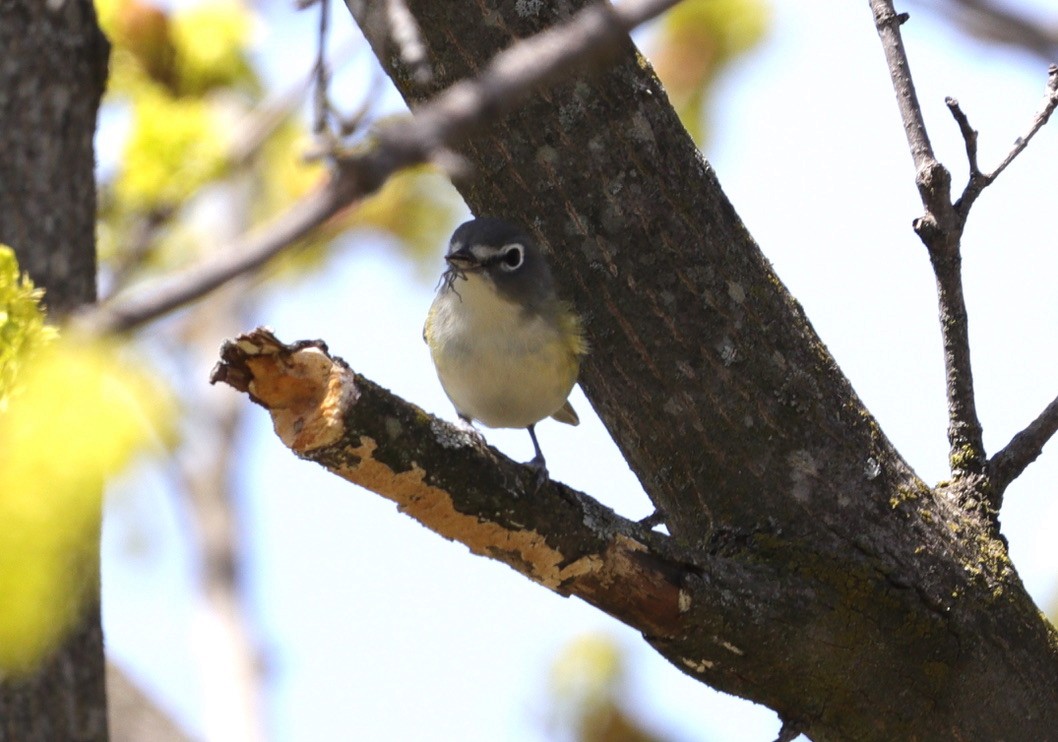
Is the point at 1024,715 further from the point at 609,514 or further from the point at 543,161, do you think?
the point at 543,161

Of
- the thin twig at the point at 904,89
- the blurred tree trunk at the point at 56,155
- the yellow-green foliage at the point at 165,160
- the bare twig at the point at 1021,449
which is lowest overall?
the bare twig at the point at 1021,449

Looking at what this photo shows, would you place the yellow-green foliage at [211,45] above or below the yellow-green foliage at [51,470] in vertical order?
above

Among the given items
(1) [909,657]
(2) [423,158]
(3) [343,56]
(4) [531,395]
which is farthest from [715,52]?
(2) [423,158]

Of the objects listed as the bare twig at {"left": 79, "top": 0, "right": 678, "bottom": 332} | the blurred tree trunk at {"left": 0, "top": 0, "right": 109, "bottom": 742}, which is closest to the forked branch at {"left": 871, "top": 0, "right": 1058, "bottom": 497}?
the bare twig at {"left": 79, "top": 0, "right": 678, "bottom": 332}

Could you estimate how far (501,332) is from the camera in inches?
131

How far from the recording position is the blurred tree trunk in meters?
3.60

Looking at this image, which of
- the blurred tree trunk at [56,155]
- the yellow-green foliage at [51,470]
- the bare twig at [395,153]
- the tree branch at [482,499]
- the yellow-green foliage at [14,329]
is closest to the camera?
the bare twig at [395,153]

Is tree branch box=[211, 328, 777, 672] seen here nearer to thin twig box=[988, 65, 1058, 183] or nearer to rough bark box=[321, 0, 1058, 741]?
rough bark box=[321, 0, 1058, 741]

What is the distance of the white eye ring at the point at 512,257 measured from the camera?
3.05 m

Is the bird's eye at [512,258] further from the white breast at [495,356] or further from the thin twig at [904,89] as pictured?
the thin twig at [904,89]

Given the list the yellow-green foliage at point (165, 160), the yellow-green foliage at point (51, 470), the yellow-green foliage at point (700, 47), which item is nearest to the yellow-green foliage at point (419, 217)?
the yellow-green foliage at point (700, 47)

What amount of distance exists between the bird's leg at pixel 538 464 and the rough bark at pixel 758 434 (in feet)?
1.00

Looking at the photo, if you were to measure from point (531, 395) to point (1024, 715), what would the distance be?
4.67 feet

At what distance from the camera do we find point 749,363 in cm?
281
